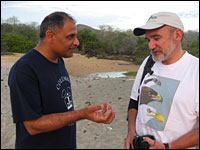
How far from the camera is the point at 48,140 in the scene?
178cm

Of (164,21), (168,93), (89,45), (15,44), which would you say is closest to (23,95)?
(168,93)

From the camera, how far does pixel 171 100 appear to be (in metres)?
1.63

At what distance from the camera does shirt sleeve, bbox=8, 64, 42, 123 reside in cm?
155

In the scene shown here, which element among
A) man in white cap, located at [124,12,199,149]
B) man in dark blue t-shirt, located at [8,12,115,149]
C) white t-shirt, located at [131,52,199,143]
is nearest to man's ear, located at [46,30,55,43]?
man in dark blue t-shirt, located at [8,12,115,149]

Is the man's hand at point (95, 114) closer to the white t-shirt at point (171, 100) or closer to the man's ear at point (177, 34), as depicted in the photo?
the white t-shirt at point (171, 100)

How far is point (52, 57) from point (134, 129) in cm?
93

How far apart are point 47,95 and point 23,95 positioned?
0.66 ft

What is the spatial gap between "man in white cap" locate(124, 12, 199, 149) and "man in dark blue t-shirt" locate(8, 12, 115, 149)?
32 centimetres

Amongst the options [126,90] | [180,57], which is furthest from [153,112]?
[126,90]

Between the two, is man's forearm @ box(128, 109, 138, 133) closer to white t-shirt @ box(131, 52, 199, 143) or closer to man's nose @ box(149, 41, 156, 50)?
white t-shirt @ box(131, 52, 199, 143)

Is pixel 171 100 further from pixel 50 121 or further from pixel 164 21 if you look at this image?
pixel 50 121

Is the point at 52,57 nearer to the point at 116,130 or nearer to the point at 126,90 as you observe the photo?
the point at 116,130

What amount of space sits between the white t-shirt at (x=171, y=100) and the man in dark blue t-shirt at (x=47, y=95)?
1.03ft

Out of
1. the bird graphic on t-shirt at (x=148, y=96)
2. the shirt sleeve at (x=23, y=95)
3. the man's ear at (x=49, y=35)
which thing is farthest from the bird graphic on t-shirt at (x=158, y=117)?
the man's ear at (x=49, y=35)
